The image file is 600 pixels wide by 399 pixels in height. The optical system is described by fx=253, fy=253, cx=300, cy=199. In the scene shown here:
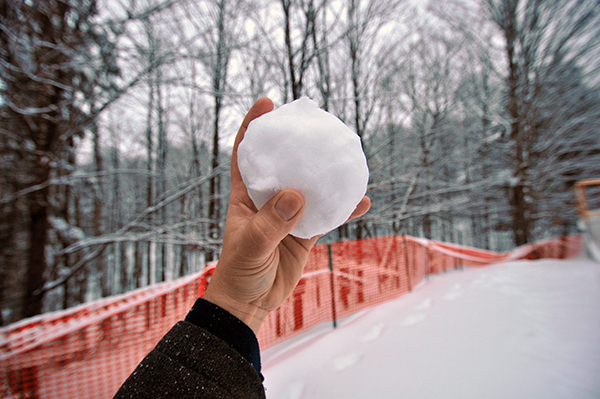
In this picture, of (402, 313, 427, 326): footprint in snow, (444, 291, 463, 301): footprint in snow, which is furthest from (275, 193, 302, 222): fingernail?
(444, 291, 463, 301): footprint in snow

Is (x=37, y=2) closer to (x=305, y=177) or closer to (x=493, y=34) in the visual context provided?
(x=305, y=177)

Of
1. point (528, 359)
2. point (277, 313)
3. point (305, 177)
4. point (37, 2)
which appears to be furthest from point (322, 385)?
point (37, 2)

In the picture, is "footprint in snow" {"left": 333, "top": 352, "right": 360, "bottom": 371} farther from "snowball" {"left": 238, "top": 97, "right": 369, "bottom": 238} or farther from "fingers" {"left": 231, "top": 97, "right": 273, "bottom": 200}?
"fingers" {"left": 231, "top": 97, "right": 273, "bottom": 200}

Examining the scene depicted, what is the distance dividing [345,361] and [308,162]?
7.81 feet

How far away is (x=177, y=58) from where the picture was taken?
3463mm

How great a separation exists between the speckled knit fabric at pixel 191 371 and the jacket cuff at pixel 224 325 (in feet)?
0.10

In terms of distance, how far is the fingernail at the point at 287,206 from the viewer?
94 cm

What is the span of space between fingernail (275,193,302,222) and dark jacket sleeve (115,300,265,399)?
0.44 m

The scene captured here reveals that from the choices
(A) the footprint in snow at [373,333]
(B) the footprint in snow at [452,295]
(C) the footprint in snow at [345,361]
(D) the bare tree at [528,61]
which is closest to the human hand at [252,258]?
(C) the footprint in snow at [345,361]

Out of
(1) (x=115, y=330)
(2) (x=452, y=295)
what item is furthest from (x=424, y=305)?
(1) (x=115, y=330)

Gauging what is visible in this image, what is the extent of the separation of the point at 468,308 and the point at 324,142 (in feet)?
11.6

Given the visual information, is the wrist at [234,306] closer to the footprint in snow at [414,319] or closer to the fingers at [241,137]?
the fingers at [241,137]

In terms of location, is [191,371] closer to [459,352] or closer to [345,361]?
[345,361]

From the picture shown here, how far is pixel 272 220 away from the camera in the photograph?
3.11 feet
